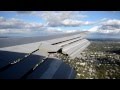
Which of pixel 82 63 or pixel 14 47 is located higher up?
pixel 14 47

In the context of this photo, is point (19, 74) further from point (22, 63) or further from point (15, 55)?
point (15, 55)

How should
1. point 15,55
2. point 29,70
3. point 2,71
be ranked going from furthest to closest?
point 15,55 < point 29,70 < point 2,71
